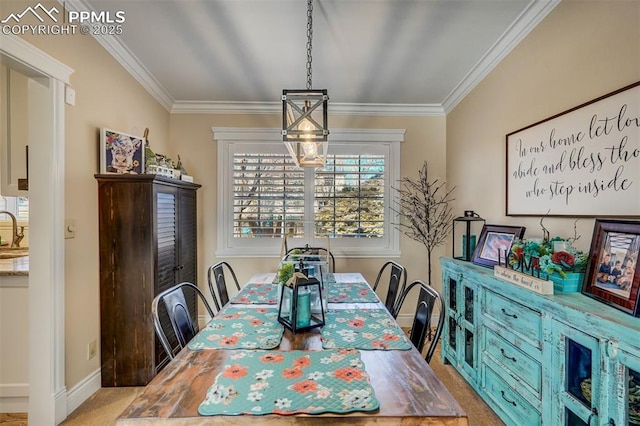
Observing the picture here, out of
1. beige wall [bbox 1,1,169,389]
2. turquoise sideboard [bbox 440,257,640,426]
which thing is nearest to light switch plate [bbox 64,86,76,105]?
beige wall [bbox 1,1,169,389]

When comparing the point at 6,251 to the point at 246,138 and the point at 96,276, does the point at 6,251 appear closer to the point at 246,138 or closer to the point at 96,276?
the point at 96,276

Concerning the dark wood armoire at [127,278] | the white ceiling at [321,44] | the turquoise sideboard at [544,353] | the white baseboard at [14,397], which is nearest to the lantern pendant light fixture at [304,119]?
the white ceiling at [321,44]

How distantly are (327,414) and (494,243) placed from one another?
1.99m

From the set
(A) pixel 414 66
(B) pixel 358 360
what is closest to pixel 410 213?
(A) pixel 414 66

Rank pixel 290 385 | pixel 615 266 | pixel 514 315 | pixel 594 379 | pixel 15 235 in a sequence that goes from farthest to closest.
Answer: pixel 15 235 < pixel 514 315 < pixel 615 266 < pixel 594 379 < pixel 290 385

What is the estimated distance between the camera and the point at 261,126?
144 inches

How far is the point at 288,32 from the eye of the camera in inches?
87.4

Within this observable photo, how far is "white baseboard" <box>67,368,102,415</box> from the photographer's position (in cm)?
204

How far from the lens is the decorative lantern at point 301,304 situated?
1.51 metres

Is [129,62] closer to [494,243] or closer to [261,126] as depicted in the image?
[261,126]

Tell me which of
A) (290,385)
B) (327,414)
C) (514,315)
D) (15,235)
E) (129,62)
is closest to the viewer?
(327,414)

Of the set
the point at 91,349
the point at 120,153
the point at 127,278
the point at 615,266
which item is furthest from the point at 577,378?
the point at 120,153

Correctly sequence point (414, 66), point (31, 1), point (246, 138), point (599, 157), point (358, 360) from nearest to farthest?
point (358, 360)
point (599, 157)
point (31, 1)
point (414, 66)
point (246, 138)

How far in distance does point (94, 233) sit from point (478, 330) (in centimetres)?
301
